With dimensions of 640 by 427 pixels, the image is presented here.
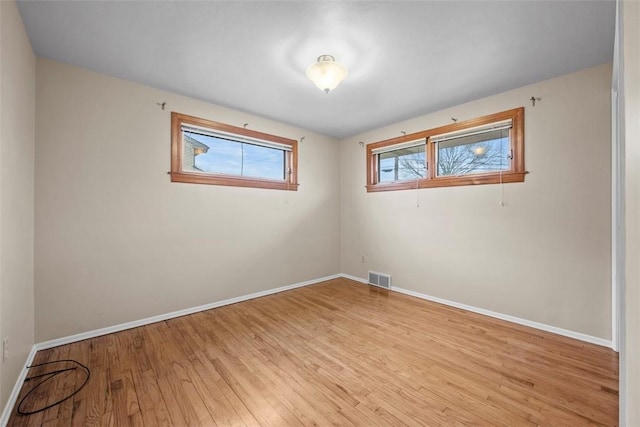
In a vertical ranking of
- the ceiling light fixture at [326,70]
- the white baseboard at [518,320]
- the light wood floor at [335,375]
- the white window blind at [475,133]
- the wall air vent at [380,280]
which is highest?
the ceiling light fixture at [326,70]

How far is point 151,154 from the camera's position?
2.83 meters

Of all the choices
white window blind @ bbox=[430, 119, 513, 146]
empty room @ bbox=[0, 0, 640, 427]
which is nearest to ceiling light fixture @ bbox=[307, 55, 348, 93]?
empty room @ bbox=[0, 0, 640, 427]

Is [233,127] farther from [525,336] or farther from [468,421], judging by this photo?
[525,336]

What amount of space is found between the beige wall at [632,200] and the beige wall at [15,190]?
116 inches

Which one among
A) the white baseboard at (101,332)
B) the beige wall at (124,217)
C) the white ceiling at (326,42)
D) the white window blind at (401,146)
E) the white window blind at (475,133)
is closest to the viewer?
the white baseboard at (101,332)

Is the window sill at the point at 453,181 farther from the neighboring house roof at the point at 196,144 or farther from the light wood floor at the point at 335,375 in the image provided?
the neighboring house roof at the point at 196,144

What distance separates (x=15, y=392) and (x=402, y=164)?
4.50 m

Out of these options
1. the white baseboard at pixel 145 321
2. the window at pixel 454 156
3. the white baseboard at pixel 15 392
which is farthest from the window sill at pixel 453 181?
the white baseboard at pixel 15 392

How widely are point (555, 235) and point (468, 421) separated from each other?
7.04 feet

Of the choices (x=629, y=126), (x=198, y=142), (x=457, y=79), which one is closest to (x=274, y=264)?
(x=198, y=142)

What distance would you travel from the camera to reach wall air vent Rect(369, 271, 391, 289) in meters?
4.03

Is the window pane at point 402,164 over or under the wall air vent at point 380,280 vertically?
over

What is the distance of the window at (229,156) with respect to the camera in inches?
120

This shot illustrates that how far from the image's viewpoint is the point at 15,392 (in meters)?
1.68
